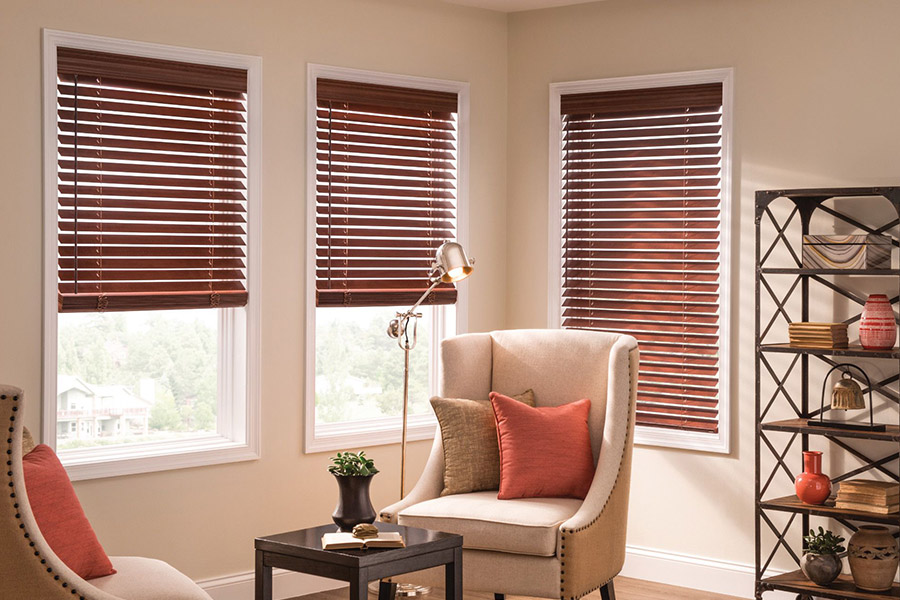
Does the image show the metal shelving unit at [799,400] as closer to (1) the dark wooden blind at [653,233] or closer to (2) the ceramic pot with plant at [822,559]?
(2) the ceramic pot with plant at [822,559]

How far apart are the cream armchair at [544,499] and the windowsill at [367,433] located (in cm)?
66

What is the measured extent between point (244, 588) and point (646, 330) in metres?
2.16

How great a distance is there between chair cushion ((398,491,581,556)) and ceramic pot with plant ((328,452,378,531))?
47 centimetres

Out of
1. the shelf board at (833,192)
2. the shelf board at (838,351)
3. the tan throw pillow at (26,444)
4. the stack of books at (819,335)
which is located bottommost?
the tan throw pillow at (26,444)

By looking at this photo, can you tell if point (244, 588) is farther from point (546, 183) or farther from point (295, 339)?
point (546, 183)

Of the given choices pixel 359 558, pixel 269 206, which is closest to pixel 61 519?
pixel 359 558

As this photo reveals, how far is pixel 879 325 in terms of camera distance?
13.4 ft

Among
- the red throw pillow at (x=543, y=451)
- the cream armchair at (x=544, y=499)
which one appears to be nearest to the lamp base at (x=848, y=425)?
the cream armchair at (x=544, y=499)

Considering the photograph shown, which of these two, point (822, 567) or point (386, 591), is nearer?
point (386, 591)

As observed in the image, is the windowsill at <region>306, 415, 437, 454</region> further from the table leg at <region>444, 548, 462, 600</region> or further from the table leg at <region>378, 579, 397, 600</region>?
the table leg at <region>444, 548, 462, 600</region>

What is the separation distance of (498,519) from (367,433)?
4.03 feet

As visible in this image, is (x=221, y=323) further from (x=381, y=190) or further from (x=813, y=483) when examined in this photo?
(x=813, y=483)

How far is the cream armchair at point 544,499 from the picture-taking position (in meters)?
3.74

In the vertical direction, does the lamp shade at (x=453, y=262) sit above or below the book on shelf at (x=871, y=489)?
above
